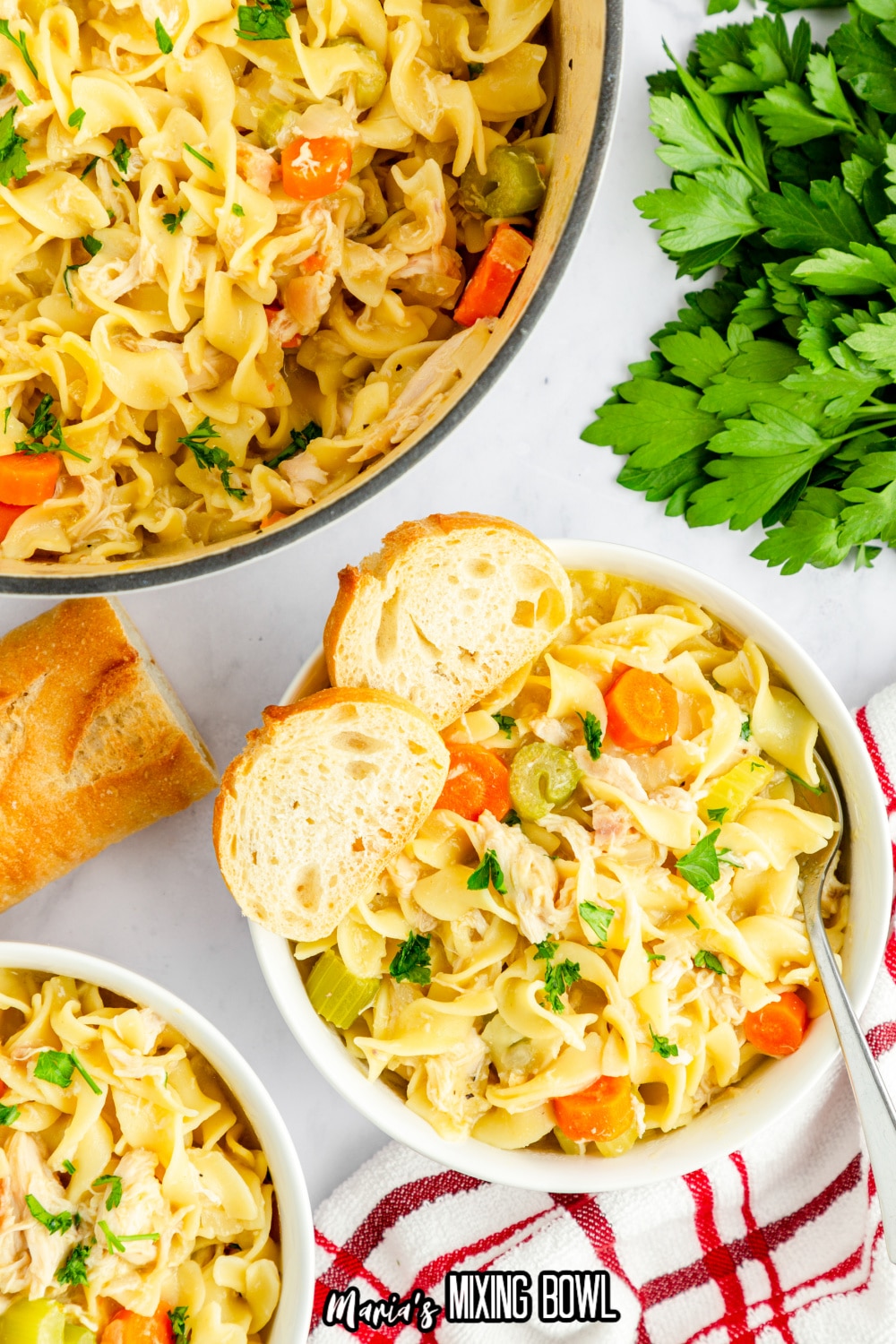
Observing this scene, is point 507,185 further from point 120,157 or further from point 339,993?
point 339,993

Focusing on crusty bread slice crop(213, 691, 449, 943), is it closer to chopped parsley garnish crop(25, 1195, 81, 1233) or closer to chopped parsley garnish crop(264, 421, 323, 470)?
chopped parsley garnish crop(264, 421, 323, 470)

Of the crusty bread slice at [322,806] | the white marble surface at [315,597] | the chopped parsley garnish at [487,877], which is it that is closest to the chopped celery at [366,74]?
the white marble surface at [315,597]

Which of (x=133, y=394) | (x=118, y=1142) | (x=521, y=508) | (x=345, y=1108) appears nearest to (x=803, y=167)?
(x=521, y=508)

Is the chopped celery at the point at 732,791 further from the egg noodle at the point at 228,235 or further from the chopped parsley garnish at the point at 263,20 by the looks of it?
the chopped parsley garnish at the point at 263,20

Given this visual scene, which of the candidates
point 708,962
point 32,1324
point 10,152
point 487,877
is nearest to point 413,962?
point 487,877

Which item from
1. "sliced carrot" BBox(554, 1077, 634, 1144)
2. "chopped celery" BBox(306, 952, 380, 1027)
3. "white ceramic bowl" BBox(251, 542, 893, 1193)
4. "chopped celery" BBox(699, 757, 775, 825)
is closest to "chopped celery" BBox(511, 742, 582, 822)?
"chopped celery" BBox(699, 757, 775, 825)

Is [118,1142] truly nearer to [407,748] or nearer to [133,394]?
[407,748]
